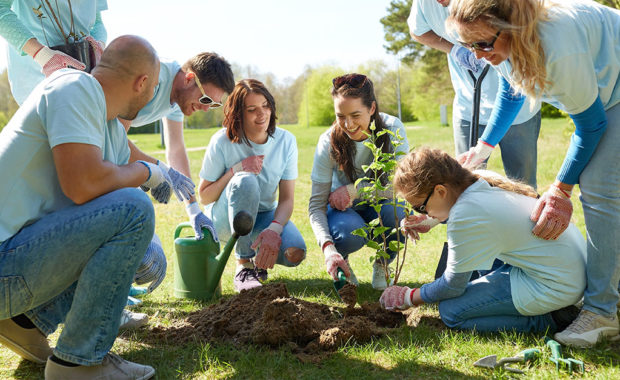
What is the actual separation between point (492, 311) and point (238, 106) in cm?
212

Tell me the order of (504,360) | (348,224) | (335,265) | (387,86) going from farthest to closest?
(387,86)
(348,224)
(335,265)
(504,360)

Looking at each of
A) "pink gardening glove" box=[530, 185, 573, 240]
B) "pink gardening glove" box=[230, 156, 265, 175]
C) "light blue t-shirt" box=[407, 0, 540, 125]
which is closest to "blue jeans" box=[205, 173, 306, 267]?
"pink gardening glove" box=[230, 156, 265, 175]

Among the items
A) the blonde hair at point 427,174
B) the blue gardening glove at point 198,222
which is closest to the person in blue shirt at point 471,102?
the blonde hair at point 427,174

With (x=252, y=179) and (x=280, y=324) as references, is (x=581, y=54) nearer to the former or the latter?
(x=280, y=324)

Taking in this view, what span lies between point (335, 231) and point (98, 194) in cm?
182

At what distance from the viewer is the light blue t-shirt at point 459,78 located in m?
3.49

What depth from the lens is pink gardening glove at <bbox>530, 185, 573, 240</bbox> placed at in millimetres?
2496

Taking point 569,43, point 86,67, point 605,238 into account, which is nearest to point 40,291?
point 86,67

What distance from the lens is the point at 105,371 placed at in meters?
2.25

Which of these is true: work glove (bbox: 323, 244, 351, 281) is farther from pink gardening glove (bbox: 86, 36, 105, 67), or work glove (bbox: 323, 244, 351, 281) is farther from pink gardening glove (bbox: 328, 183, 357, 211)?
pink gardening glove (bbox: 86, 36, 105, 67)

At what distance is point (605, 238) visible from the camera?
101 inches

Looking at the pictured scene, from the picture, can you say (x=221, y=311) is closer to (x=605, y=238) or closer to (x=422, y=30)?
(x=605, y=238)

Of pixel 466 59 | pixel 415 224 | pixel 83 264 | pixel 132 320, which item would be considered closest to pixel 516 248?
pixel 415 224

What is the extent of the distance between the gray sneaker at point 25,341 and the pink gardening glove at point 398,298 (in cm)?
167
